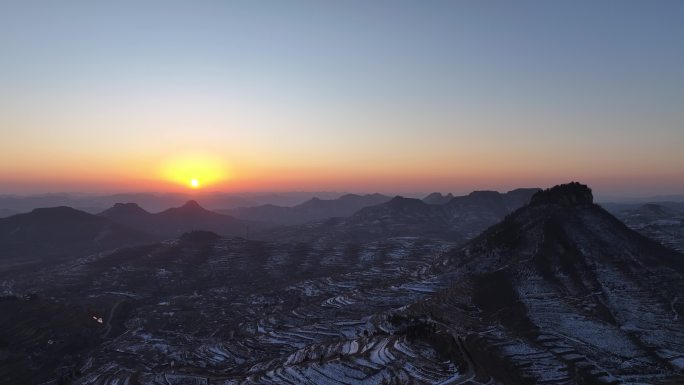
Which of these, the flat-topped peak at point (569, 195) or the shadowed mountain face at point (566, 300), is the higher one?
the flat-topped peak at point (569, 195)

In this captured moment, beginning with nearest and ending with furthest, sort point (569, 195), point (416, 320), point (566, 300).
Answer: point (416, 320)
point (566, 300)
point (569, 195)

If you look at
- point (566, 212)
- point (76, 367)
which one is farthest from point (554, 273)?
point (76, 367)

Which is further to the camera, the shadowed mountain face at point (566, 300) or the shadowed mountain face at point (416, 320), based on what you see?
the shadowed mountain face at point (416, 320)

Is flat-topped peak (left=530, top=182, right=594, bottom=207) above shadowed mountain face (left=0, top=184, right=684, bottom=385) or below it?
above

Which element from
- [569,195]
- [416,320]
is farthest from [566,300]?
[569,195]

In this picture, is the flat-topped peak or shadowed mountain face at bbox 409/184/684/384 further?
the flat-topped peak

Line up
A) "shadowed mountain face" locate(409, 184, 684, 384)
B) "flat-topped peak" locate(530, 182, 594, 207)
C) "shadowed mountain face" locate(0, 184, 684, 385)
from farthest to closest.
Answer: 1. "flat-topped peak" locate(530, 182, 594, 207)
2. "shadowed mountain face" locate(0, 184, 684, 385)
3. "shadowed mountain face" locate(409, 184, 684, 384)

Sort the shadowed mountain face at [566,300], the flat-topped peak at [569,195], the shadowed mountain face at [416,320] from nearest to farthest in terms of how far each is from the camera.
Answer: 1. the shadowed mountain face at [566,300]
2. the shadowed mountain face at [416,320]
3. the flat-topped peak at [569,195]

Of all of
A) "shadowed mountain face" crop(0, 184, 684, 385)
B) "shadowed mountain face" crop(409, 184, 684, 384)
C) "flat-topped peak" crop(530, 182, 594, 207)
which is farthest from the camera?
"flat-topped peak" crop(530, 182, 594, 207)

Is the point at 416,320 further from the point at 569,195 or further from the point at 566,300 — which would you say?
the point at 569,195
